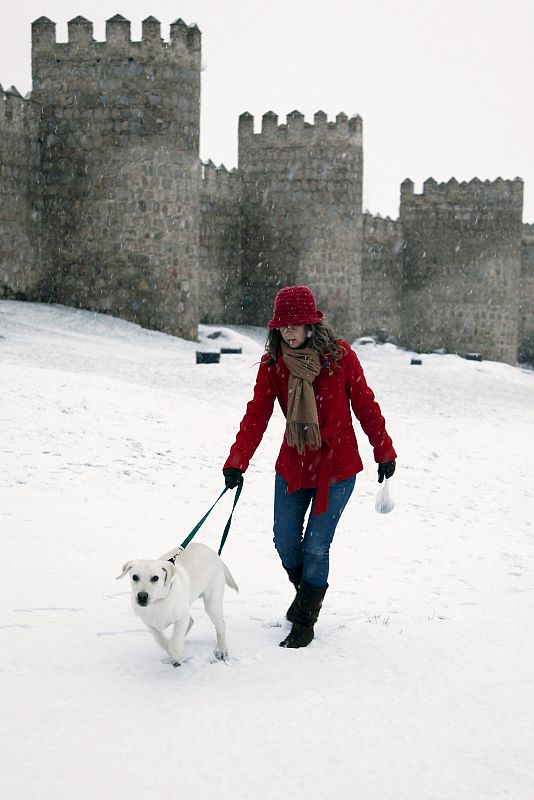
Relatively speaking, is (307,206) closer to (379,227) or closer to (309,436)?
(379,227)

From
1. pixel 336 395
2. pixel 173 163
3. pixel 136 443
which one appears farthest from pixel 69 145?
pixel 336 395

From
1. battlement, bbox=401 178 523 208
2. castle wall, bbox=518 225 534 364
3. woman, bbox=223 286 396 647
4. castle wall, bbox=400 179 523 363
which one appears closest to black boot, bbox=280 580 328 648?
woman, bbox=223 286 396 647

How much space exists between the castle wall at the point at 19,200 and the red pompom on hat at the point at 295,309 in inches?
612

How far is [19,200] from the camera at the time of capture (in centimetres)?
1867

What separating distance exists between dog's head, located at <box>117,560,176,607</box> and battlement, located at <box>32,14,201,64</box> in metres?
17.8

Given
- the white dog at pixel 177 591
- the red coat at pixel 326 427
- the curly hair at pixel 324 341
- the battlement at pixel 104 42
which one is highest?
the battlement at pixel 104 42

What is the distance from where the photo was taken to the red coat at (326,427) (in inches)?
148

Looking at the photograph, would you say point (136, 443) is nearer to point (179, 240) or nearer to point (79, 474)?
point (79, 474)

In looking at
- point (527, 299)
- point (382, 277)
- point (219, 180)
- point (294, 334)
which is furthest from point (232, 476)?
point (527, 299)

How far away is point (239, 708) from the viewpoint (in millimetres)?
3014

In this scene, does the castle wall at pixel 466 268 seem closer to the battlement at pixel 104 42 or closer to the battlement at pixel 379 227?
the battlement at pixel 379 227

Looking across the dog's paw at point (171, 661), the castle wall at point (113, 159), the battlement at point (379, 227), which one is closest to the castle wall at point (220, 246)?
the castle wall at point (113, 159)

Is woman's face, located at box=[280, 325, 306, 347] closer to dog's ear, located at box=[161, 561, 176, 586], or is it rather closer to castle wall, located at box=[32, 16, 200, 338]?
dog's ear, located at box=[161, 561, 176, 586]

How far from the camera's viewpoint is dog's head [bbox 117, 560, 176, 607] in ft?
10.2
